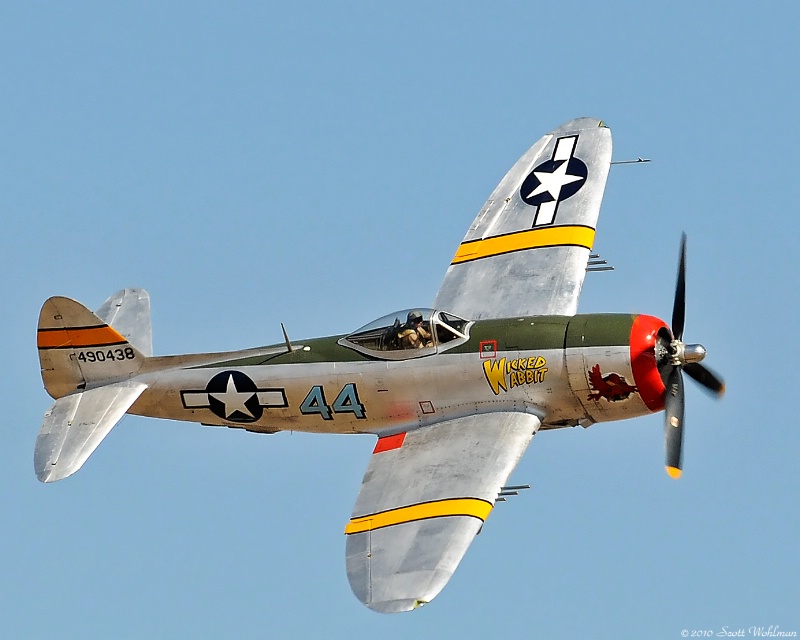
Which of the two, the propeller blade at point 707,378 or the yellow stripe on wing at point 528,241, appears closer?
the propeller blade at point 707,378

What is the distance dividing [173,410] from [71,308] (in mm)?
2130

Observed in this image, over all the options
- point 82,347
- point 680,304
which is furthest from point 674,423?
point 82,347

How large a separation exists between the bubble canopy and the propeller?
273 cm

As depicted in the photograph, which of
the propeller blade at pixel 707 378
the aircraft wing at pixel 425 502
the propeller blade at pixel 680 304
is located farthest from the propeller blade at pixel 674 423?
the aircraft wing at pixel 425 502

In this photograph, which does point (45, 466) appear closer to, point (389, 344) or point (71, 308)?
point (71, 308)

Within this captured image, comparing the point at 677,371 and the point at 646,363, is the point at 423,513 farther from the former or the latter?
the point at 677,371

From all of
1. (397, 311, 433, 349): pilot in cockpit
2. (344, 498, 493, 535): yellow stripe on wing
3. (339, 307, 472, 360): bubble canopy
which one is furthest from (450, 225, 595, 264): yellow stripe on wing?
(344, 498, 493, 535): yellow stripe on wing

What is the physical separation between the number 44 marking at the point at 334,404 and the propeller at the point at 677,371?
4.25m

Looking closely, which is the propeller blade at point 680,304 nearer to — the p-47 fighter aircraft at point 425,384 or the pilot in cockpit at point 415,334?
the p-47 fighter aircraft at point 425,384

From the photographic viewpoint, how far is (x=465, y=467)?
78.8 feet

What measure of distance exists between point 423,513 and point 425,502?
238mm

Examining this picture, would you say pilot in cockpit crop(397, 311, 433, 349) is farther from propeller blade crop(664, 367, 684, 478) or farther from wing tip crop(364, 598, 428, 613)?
wing tip crop(364, 598, 428, 613)

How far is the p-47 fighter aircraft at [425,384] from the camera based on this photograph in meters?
23.5

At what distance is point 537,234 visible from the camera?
2808cm
